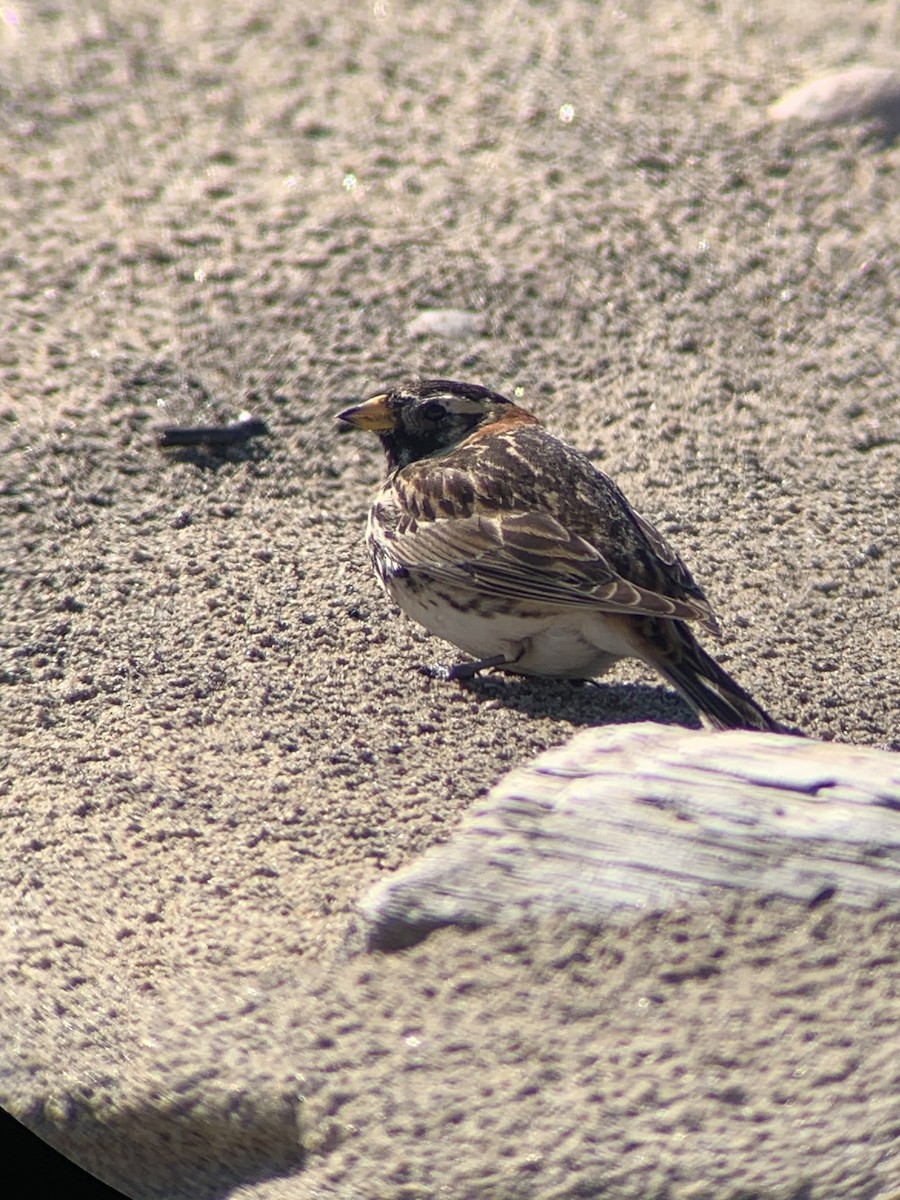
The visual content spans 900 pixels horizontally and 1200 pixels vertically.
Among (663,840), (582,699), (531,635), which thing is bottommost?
(582,699)

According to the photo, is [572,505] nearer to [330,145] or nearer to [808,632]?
[808,632]

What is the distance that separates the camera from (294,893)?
405 cm

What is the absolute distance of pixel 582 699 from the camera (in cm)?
498

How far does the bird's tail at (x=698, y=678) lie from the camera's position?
4.52 m

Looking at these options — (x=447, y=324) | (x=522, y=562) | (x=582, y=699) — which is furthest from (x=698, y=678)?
(x=447, y=324)

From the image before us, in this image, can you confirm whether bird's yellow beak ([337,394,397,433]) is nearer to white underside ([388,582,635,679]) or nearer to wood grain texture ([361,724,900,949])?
white underside ([388,582,635,679])

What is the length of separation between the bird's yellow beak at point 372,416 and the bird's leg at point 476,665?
0.95 meters

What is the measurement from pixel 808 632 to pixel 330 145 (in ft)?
12.8

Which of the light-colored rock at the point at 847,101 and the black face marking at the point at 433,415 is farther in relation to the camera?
the light-colored rock at the point at 847,101

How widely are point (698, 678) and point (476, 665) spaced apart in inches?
27.3

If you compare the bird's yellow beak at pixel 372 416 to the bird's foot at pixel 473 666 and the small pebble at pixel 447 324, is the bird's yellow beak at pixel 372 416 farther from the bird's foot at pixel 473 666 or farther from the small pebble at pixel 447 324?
the small pebble at pixel 447 324

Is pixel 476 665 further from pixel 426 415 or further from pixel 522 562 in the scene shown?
pixel 426 415

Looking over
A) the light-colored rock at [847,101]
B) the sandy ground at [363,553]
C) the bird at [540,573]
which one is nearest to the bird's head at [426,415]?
the bird at [540,573]

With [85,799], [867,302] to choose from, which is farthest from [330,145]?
[85,799]
